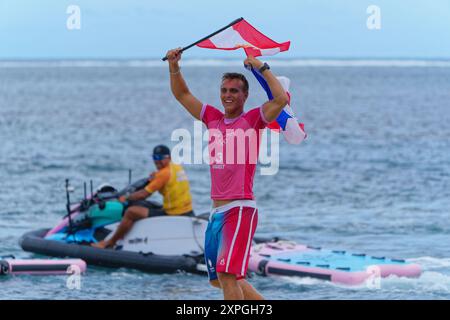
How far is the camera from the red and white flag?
27.4ft

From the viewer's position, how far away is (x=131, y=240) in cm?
1412

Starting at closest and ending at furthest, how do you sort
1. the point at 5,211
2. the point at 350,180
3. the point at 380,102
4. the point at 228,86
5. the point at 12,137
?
the point at 228,86 → the point at 5,211 → the point at 350,180 → the point at 12,137 → the point at 380,102

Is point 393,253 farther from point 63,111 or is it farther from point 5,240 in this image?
point 63,111

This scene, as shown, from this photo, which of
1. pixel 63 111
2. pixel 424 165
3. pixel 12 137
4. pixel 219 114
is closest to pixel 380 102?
pixel 63 111

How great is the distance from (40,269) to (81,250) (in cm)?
87

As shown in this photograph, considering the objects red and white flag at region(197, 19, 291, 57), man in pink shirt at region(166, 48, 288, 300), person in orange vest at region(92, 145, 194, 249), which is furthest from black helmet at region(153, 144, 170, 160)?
man in pink shirt at region(166, 48, 288, 300)

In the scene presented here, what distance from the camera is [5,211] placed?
19.9 meters

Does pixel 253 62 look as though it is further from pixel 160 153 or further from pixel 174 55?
pixel 160 153

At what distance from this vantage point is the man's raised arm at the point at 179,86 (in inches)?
319

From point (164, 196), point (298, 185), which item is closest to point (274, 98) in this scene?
point (164, 196)

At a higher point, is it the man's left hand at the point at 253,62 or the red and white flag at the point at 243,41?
the red and white flag at the point at 243,41

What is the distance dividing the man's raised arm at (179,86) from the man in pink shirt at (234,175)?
27 cm

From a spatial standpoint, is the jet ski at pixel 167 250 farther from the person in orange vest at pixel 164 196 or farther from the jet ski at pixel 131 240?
the person in orange vest at pixel 164 196

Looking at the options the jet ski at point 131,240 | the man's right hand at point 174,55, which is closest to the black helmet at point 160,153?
the jet ski at point 131,240
